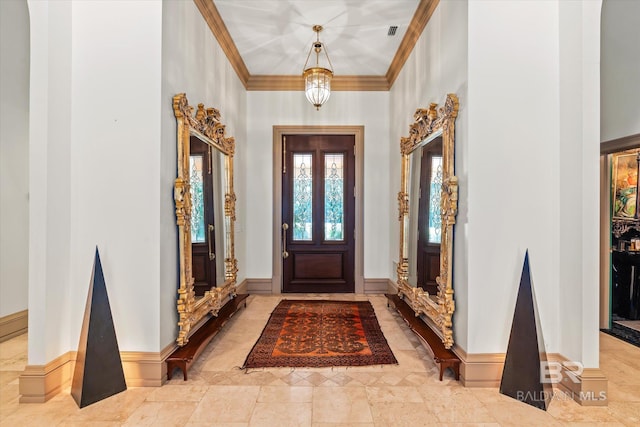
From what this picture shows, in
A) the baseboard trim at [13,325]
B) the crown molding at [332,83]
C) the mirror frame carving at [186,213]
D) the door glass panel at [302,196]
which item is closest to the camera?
the mirror frame carving at [186,213]

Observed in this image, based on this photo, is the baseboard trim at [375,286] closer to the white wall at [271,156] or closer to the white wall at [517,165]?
the white wall at [271,156]

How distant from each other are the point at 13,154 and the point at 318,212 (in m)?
3.49

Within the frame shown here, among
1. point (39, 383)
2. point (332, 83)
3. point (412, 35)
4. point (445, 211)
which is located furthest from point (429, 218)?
point (39, 383)

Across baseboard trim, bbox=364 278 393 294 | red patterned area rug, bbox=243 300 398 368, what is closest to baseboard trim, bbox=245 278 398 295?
baseboard trim, bbox=364 278 393 294

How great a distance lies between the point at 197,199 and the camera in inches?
123

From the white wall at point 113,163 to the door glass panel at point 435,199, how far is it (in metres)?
2.17

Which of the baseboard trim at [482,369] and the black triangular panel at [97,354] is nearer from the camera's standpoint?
the black triangular panel at [97,354]

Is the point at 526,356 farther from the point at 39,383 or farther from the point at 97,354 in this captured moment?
the point at 39,383

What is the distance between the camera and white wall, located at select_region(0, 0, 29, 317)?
3344 millimetres

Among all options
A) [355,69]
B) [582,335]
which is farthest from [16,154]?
[582,335]

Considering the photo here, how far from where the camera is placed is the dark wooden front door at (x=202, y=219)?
3.00 m

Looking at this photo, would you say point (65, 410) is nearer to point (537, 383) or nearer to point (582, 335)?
point (537, 383)

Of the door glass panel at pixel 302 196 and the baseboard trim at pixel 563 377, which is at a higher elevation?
the door glass panel at pixel 302 196

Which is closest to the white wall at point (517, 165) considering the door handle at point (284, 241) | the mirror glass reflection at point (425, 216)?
the mirror glass reflection at point (425, 216)
